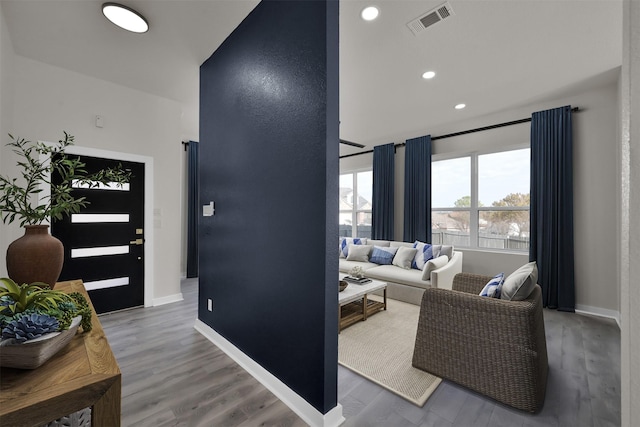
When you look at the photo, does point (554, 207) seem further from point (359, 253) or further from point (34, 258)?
point (34, 258)

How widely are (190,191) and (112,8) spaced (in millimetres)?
3546

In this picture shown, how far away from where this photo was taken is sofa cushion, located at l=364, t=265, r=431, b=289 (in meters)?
3.75

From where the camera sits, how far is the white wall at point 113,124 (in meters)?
2.87

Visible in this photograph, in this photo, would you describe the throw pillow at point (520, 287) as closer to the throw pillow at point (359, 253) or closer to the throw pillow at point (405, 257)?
the throw pillow at point (405, 257)

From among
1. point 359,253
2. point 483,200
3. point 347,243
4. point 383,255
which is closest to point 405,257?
point 383,255

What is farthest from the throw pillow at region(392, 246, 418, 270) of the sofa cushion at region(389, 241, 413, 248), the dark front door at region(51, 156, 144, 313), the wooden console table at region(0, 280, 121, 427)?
the wooden console table at region(0, 280, 121, 427)

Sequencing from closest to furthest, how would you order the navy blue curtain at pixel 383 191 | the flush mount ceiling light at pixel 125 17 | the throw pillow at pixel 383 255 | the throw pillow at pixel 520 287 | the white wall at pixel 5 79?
the throw pillow at pixel 520 287, the flush mount ceiling light at pixel 125 17, the white wall at pixel 5 79, the throw pillow at pixel 383 255, the navy blue curtain at pixel 383 191

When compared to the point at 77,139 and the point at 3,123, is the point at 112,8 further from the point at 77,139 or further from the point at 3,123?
the point at 77,139

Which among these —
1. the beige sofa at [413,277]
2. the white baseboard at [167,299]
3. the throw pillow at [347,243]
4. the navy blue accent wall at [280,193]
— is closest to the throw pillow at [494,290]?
the navy blue accent wall at [280,193]

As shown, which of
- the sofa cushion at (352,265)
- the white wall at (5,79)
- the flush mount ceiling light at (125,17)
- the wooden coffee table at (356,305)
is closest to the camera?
the flush mount ceiling light at (125,17)

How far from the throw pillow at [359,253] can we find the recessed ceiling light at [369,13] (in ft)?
11.8

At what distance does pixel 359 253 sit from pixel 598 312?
326 centimetres

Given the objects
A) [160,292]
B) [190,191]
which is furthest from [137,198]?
[190,191]

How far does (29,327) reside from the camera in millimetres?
786
